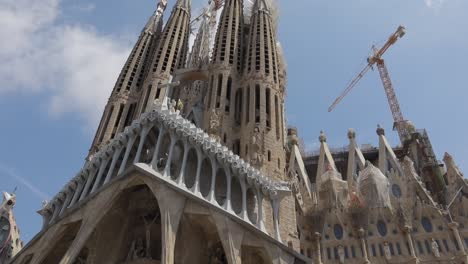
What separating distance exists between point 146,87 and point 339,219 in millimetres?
15035

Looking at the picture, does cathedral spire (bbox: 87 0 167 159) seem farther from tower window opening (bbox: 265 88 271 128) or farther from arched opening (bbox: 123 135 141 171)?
tower window opening (bbox: 265 88 271 128)


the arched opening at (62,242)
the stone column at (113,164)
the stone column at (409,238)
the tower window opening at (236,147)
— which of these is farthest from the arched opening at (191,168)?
the stone column at (409,238)

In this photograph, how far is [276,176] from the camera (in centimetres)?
1941

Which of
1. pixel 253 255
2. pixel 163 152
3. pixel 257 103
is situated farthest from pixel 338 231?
pixel 163 152

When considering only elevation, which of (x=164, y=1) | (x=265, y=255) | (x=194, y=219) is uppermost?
(x=164, y=1)

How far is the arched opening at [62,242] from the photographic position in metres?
16.8

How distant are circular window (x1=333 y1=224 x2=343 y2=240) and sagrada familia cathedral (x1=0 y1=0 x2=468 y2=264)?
76 mm

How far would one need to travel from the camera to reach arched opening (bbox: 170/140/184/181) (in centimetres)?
1669

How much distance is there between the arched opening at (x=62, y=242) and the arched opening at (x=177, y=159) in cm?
446

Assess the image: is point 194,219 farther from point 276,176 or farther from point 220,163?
point 276,176

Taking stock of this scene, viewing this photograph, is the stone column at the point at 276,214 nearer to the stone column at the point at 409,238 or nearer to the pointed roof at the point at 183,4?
the stone column at the point at 409,238

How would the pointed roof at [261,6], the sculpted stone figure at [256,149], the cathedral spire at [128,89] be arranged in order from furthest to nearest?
the pointed roof at [261,6]
the cathedral spire at [128,89]
the sculpted stone figure at [256,149]

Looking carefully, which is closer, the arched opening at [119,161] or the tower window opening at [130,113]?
the arched opening at [119,161]

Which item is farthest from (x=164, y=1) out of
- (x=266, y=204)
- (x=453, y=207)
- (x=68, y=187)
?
(x=453, y=207)
